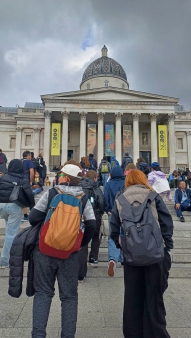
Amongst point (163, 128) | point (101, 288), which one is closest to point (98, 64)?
point (163, 128)

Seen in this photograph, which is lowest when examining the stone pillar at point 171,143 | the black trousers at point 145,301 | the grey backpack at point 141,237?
the black trousers at point 145,301

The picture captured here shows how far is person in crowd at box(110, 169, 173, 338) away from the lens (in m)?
2.35

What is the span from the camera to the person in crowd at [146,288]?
235cm

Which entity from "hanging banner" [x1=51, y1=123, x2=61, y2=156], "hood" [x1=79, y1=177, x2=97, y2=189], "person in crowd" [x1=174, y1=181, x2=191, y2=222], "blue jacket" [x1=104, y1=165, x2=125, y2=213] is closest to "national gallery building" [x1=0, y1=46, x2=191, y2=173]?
"hanging banner" [x1=51, y1=123, x2=61, y2=156]

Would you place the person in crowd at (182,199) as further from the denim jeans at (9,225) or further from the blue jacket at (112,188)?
the denim jeans at (9,225)

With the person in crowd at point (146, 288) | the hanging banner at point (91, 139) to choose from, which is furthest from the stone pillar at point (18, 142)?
the person in crowd at point (146, 288)

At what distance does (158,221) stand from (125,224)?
44 cm

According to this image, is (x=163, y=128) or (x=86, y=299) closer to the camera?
(x=86, y=299)

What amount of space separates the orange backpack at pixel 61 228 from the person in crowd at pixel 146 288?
502 mm

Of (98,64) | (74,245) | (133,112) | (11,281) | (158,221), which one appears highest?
(98,64)

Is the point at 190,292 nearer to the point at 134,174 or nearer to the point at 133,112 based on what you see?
the point at 134,174

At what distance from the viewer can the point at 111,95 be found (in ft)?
102

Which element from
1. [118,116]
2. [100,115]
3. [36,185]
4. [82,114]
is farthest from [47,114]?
[36,185]

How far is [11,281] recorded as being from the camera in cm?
251
